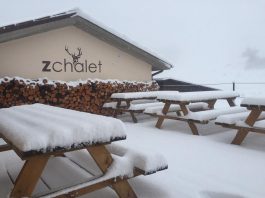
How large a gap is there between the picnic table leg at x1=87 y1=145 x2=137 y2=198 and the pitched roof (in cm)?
537

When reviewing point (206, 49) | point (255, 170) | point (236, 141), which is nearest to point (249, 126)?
point (236, 141)

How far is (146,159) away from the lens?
257cm

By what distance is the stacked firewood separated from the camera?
7.03m

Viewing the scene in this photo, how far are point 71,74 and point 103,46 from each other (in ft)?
5.18

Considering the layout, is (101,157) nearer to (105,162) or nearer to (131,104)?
(105,162)

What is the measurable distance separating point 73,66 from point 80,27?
1.30 meters

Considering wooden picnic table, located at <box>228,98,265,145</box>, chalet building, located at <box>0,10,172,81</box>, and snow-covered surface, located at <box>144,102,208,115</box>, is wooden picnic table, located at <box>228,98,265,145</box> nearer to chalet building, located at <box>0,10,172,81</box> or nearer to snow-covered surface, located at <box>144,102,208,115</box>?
snow-covered surface, located at <box>144,102,208,115</box>

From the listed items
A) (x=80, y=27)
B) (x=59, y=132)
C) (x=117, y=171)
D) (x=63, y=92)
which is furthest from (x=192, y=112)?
(x=80, y=27)

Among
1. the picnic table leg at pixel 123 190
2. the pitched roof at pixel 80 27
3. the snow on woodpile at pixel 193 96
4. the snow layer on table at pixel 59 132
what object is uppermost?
the pitched roof at pixel 80 27

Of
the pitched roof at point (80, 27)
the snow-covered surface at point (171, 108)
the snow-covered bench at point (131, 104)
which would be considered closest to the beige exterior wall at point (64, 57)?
the pitched roof at point (80, 27)

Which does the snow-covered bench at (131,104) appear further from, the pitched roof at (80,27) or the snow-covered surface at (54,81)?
the pitched roof at (80,27)

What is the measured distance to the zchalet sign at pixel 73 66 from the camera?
321 inches

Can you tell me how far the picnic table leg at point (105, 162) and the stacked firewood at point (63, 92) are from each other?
5.24 m

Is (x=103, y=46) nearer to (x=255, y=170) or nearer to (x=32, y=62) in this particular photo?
(x=32, y=62)
